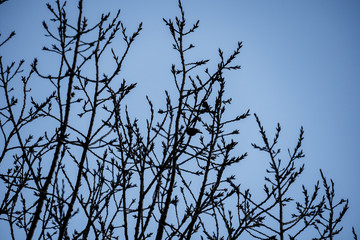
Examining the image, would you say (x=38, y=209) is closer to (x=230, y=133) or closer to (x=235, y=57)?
(x=230, y=133)

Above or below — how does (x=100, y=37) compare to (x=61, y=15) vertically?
below

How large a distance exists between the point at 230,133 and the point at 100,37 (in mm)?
2008

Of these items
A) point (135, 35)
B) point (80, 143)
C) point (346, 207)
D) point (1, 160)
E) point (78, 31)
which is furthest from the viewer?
point (346, 207)

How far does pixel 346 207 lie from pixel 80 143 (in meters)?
3.84

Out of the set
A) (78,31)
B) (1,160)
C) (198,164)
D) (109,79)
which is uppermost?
(78,31)

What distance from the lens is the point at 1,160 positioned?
10.1 ft

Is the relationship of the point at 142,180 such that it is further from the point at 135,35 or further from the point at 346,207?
the point at 346,207

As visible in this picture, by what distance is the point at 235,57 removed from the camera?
2979 millimetres

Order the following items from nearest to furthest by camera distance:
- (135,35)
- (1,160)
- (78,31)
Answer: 1. (135,35)
2. (1,160)
3. (78,31)

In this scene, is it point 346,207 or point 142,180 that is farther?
point 346,207

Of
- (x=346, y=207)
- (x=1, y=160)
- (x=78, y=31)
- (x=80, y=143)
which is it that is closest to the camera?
(x=80, y=143)

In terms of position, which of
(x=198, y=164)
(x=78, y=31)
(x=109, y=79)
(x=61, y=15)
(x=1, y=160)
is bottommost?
(x=198, y=164)

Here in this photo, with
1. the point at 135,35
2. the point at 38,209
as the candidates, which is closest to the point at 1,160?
the point at 38,209

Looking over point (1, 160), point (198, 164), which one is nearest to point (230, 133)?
point (198, 164)
